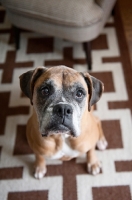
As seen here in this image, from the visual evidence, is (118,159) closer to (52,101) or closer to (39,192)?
(39,192)

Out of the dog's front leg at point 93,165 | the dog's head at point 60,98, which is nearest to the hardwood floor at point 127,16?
the dog's front leg at point 93,165

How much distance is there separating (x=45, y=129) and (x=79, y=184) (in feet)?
1.86

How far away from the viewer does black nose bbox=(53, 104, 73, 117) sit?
110 centimetres

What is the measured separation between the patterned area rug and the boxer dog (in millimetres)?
261

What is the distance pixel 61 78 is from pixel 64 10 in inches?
26.9

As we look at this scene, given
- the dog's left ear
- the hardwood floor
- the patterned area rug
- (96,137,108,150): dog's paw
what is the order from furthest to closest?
the hardwood floor, (96,137,108,150): dog's paw, the patterned area rug, the dog's left ear

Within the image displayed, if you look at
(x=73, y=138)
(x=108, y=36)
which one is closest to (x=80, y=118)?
(x=73, y=138)

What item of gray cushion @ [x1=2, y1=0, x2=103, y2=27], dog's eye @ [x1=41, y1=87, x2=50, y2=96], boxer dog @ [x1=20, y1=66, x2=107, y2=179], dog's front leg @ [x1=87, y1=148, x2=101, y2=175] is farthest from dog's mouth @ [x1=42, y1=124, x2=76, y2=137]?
gray cushion @ [x1=2, y1=0, x2=103, y2=27]

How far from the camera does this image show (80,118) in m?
1.20

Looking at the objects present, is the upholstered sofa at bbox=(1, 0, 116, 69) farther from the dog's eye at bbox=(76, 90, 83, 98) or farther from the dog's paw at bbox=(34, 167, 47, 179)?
the dog's paw at bbox=(34, 167, 47, 179)

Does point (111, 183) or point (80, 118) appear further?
point (111, 183)

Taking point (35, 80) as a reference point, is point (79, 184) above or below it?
below

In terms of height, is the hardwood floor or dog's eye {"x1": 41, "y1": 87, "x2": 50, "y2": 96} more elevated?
the hardwood floor

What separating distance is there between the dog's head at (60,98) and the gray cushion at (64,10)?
592mm
